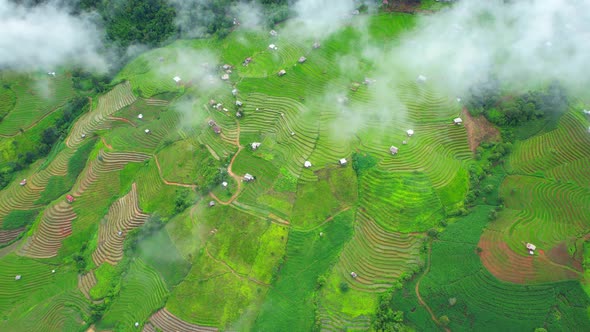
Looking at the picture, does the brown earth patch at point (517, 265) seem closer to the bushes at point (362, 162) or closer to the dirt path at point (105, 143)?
the bushes at point (362, 162)

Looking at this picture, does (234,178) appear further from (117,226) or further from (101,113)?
(101,113)

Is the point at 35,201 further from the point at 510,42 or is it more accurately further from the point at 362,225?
the point at 510,42

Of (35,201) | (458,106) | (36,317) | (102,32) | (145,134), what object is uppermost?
(102,32)

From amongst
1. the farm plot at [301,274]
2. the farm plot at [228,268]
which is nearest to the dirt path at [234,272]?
the farm plot at [228,268]

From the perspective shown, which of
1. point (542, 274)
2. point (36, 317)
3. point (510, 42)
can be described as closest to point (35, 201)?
point (36, 317)

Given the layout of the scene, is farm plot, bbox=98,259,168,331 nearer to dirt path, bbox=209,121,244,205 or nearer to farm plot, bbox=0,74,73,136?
dirt path, bbox=209,121,244,205

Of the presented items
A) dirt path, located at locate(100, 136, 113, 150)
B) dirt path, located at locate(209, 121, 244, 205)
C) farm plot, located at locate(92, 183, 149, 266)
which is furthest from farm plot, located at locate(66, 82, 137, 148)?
dirt path, located at locate(209, 121, 244, 205)

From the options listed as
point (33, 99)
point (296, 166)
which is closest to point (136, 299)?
point (296, 166)
